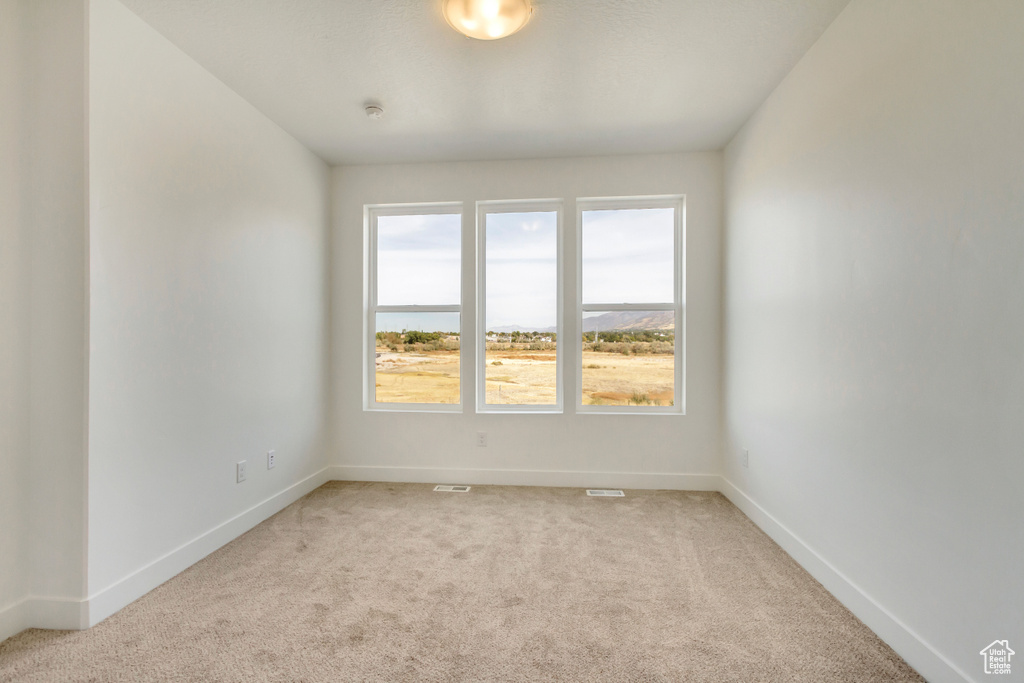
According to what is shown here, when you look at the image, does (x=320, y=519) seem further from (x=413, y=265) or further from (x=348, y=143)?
(x=348, y=143)

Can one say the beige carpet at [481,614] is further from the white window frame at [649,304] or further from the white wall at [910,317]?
the white window frame at [649,304]

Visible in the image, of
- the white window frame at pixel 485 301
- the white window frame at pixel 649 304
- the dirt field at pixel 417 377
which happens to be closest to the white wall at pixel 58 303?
the dirt field at pixel 417 377

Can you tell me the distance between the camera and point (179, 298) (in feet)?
7.40

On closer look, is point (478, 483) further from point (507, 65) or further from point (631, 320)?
point (507, 65)

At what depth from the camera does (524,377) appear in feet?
12.5

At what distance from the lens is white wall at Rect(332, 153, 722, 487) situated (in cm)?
352

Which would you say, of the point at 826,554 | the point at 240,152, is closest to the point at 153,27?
the point at 240,152

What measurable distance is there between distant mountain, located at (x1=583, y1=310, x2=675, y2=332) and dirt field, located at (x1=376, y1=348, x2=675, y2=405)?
22cm

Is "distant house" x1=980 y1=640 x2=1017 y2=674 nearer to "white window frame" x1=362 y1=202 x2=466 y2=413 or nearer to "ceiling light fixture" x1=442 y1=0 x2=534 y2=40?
"ceiling light fixture" x1=442 y1=0 x2=534 y2=40

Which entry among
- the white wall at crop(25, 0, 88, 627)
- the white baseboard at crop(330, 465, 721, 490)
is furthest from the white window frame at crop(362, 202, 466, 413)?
the white wall at crop(25, 0, 88, 627)

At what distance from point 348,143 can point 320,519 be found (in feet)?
8.57

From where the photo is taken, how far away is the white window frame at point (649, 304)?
365cm

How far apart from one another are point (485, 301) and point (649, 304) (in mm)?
1334

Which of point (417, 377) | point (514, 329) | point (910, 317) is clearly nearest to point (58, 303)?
point (417, 377)
